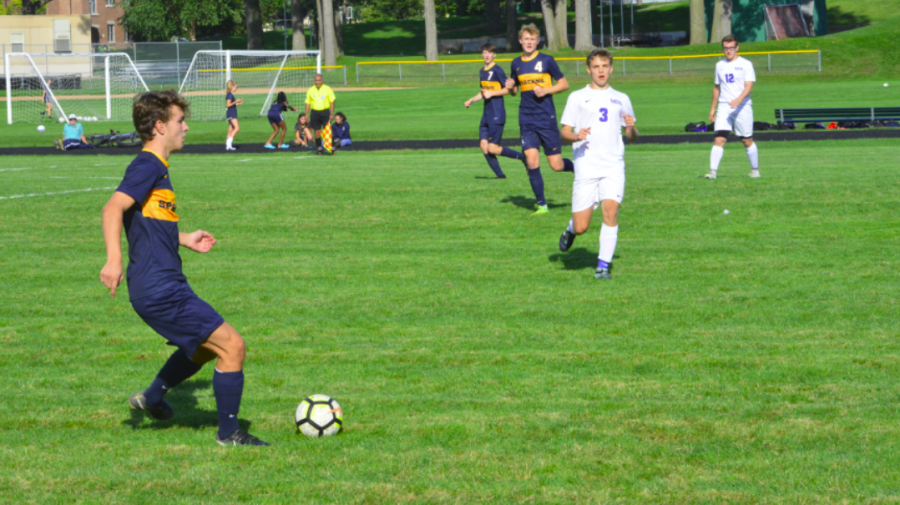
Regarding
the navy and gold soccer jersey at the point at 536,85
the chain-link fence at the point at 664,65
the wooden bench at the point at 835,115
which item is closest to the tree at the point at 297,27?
the chain-link fence at the point at 664,65

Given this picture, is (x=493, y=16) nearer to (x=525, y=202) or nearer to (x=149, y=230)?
(x=525, y=202)

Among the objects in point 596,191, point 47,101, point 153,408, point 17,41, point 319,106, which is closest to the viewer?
point 153,408

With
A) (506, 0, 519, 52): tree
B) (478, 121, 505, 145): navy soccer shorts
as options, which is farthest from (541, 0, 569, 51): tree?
(478, 121, 505, 145): navy soccer shorts

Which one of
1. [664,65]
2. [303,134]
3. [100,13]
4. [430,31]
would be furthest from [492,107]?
[100,13]

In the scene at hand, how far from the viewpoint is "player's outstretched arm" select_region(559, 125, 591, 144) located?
893cm

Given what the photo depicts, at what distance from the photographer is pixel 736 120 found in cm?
1590

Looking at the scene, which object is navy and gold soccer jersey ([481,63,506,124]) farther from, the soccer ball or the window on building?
the window on building

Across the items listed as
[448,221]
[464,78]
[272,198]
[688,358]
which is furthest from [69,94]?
[688,358]

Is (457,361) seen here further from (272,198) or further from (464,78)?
(464,78)

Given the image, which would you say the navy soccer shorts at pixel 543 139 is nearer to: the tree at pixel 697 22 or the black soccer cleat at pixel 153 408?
the black soccer cleat at pixel 153 408

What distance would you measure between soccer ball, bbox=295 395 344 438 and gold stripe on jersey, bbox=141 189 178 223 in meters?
1.29

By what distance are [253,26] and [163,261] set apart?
72165 millimetres

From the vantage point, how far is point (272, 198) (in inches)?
612

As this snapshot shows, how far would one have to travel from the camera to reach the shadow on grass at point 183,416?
5.59 meters
